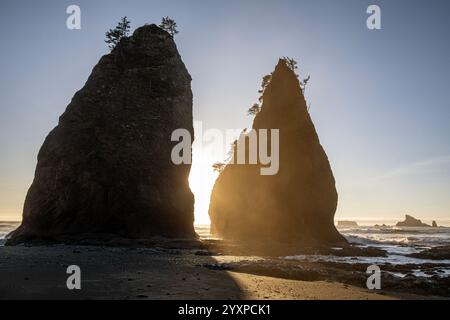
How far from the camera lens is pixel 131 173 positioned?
1451 inches

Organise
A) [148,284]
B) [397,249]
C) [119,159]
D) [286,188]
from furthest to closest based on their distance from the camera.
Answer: [286,188], [397,249], [119,159], [148,284]

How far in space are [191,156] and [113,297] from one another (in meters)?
33.9

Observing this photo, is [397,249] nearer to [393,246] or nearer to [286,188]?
[393,246]

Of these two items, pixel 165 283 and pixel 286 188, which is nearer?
pixel 165 283

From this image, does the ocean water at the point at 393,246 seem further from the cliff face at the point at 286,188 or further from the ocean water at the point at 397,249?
the cliff face at the point at 286,188

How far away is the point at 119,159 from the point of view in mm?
36969

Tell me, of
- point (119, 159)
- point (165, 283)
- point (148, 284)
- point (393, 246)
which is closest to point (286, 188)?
point (393, 246)

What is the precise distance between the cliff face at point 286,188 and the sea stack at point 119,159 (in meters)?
18.2

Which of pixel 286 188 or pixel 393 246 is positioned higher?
pixel 286 188

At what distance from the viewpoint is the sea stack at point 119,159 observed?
34500 mm

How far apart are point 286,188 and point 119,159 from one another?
90.5 feet

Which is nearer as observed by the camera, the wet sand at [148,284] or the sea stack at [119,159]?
the wet sand at [148,284]

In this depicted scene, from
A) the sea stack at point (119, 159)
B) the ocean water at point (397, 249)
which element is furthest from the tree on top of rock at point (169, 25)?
the ocean water at point (397, 249)

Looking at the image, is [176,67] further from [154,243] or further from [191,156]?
[154,243]
